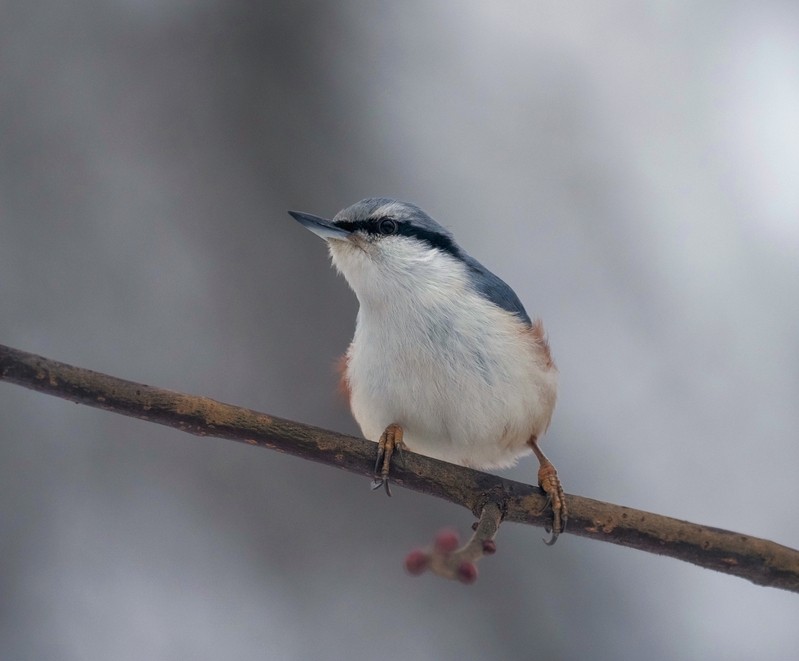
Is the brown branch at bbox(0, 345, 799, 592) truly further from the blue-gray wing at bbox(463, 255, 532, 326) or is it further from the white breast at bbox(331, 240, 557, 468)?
the blue-gray wing at bbox(463, 255, 532, 326)

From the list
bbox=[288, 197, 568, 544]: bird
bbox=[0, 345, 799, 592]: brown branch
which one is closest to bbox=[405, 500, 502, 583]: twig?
bbox=[0, 345, 799, 592]: brown branch

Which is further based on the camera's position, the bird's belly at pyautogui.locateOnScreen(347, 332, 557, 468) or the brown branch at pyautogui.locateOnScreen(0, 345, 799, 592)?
the bird's belly at pyautogui.locateOnScreen(347, 332, 557, 468)

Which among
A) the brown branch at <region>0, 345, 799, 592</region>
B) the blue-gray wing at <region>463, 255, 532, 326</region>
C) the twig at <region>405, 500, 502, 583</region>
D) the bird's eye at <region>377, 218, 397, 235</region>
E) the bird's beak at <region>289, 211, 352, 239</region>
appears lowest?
the brown branch at <region>0, 345, 799, 592</region>

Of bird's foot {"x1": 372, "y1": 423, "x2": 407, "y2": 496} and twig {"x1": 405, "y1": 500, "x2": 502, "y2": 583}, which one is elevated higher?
twig {"x1": 405, "y1": 500, "x2": 502, "y2": 583}

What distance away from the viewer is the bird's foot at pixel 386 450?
1399 millimetres


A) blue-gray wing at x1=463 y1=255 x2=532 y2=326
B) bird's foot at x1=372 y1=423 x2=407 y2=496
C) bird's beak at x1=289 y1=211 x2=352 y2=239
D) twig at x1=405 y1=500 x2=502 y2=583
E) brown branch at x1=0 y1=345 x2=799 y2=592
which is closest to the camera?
twig at x1=405 y1=500 x2=502 y2=583

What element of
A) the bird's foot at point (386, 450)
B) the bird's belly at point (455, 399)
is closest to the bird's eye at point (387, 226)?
the bird's belly at point (455, 399)

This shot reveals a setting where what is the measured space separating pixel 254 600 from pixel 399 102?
5.53 feet

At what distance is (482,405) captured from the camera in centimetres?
158

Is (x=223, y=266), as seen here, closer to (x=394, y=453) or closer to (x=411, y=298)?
(x=411, y=298)

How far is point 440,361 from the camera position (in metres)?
1.57

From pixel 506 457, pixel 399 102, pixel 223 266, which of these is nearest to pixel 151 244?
pixel 223 266

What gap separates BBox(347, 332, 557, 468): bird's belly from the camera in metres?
1.57

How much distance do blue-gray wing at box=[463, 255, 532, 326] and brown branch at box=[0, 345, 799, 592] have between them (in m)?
0.40
